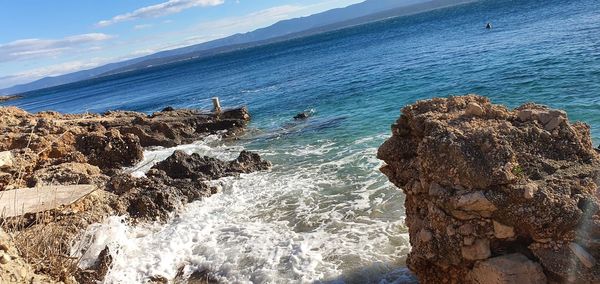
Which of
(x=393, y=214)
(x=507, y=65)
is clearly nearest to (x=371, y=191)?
(x=393, y=214)

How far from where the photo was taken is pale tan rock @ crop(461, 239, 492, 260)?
4.91 meters

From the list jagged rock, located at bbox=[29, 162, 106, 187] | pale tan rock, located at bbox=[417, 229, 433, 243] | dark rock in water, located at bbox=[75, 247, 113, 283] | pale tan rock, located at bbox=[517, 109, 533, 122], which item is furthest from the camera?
jagged rock, located at bbox=[29, 162, 106, 187]

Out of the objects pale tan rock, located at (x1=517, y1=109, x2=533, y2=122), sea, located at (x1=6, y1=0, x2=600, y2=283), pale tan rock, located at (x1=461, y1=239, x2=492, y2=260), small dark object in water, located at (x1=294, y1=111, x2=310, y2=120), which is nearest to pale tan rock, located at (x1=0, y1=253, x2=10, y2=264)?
sea, located at (x1=6, y1=0, x2=600, y2=283)

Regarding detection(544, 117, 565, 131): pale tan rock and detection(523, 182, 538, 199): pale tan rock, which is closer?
detection(523, 182, 538, 199): pale tan rock

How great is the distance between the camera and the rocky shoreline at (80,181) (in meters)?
4.72

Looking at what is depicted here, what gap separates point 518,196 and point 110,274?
698cm

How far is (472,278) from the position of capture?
508 centimetres

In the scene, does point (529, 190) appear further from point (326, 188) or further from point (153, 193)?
point (153, 193)

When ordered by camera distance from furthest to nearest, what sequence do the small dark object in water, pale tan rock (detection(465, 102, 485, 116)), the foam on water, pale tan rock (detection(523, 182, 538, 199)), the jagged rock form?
the small dark object in water < the jagged rock < the foam on water < pale tan rock (detection(465, 102, 485, 116)) < pale tan rock (detection(523, 182, 538, 199))

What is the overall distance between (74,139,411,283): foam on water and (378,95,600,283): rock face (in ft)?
6.27

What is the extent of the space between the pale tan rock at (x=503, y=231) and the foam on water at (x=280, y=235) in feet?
7.83

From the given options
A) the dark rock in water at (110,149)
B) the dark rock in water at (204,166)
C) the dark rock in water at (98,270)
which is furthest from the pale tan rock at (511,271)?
the dark rock in water at (110,149)

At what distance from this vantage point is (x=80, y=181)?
1126 centimetres

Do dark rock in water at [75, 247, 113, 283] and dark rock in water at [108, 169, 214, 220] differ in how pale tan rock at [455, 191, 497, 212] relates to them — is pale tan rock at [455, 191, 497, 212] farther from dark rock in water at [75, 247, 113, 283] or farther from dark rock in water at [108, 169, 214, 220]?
dark rock in water at [108, 169, 214, 220]
